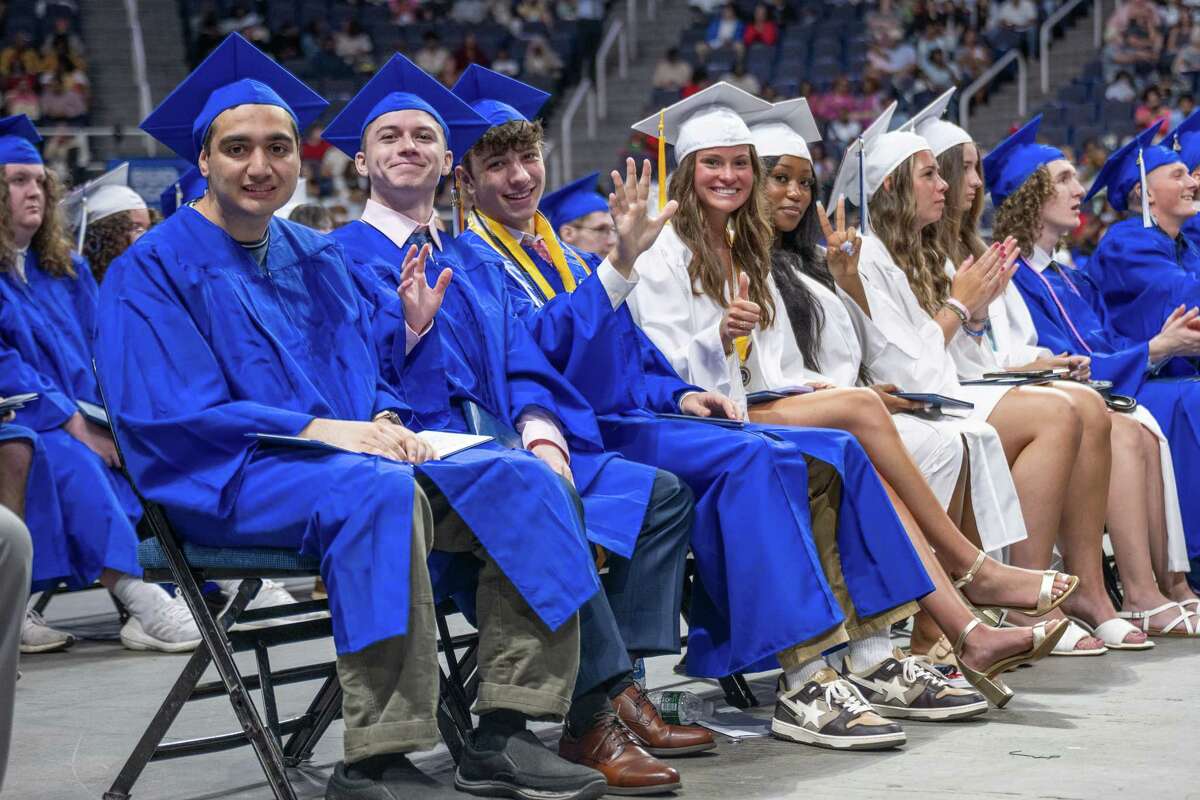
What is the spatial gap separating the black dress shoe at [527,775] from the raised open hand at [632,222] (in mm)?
1159

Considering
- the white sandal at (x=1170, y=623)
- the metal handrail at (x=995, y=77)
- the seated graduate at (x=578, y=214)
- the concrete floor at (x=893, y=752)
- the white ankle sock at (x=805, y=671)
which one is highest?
the metal handrail at (x=995, y=77)

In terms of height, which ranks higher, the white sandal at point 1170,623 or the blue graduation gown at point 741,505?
the blue graduation gown at point 741,505

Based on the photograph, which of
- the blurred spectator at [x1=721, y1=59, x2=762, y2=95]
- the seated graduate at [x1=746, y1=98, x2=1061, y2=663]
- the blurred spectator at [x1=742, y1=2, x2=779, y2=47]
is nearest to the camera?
the seated graduate at [x1=746, y1=98, x2=1061, y2=663]

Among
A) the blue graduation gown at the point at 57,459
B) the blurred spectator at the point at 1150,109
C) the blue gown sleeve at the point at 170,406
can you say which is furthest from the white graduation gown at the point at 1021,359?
the blurred spectator at the point at 1150,109

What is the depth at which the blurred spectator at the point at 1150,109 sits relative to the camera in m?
13.0

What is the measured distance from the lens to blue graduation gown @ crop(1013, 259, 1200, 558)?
5859mm

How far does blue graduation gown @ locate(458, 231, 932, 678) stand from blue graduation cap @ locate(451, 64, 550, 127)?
0.48 m

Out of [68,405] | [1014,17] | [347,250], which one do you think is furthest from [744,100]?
[1014,17]

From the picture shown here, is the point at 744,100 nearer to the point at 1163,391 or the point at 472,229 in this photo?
the point at 472,229

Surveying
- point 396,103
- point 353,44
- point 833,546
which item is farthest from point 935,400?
point 353,44

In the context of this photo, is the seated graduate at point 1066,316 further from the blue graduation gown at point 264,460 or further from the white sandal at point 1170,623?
the blue graduation gown at point 264,460

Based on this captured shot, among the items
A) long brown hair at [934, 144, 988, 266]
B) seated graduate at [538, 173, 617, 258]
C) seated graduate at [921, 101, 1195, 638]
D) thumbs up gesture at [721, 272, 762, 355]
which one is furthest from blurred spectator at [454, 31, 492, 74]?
thumbs up gesture at [721, 272, 762, 355]

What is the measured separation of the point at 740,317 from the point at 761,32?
1218cm

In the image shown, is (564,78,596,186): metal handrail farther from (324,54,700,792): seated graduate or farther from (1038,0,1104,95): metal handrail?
(324,54,700,792): seated graduate
